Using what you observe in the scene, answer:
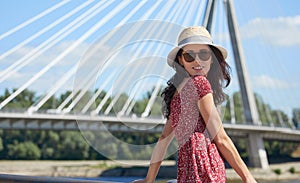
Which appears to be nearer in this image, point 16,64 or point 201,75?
point 201,75

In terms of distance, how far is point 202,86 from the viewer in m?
1.71

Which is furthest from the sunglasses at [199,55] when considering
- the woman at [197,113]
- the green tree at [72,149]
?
the green tree at [72,149]

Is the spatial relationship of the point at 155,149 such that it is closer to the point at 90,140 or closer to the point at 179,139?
the point at 179,139

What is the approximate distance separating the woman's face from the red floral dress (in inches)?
2.1

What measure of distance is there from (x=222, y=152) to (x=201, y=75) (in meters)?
0.28

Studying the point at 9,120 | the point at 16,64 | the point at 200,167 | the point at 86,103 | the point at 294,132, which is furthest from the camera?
the point at 294,132

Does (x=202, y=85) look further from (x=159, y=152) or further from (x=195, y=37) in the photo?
(x=159, y=152)

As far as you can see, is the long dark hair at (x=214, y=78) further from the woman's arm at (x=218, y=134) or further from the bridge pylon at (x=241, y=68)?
the bridge pylon at (x=241, y=68)

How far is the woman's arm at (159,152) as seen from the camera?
5.98 feet

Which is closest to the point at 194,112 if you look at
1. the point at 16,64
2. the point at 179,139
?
the point at 179,139

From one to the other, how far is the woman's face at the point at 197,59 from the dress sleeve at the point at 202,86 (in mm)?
58

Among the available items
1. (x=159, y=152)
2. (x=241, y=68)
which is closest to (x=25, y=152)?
(x=241, y=68)

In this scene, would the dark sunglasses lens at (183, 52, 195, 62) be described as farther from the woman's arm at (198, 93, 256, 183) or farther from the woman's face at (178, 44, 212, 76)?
the woman's arm at (198, 93, 256, 183)

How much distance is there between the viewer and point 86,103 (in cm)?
266
